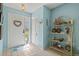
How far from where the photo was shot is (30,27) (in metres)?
1.39

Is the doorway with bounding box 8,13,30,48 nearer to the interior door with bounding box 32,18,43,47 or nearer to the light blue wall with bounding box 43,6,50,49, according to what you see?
the interior door with bounding box 32,18,43,47

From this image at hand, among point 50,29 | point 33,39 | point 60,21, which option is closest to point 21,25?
point 33,39

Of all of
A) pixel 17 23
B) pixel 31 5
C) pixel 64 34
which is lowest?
pixel 64 34

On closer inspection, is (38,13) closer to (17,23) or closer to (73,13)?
(17,23)

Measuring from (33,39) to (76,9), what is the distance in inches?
24.4

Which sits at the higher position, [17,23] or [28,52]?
[17,23]

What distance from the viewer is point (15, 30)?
133 cm

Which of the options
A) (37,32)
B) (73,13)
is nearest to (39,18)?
(37,32)

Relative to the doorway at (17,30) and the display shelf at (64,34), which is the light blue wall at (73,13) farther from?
the doorway at (17,30)

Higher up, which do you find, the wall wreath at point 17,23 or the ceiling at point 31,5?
the ceiling at point 31,5

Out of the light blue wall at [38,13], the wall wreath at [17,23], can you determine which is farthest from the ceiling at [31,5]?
the wall wreath at [17,23]

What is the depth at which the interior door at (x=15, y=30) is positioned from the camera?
131 cm

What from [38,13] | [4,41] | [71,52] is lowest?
[71,52]

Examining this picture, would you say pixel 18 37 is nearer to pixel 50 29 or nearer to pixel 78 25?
pixel 50 29
